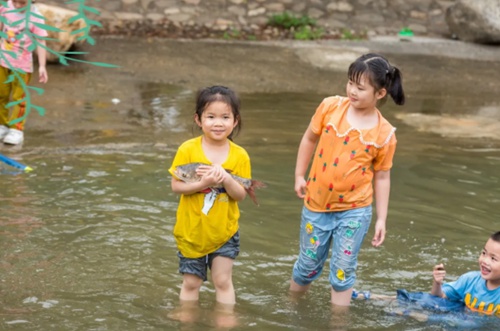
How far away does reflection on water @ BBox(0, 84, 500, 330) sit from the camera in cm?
505

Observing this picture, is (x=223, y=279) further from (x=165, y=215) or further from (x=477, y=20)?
(x=477, y=20)

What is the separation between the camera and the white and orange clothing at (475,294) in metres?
5.03

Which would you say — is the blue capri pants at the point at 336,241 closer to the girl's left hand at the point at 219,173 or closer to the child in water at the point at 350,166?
the child in water at the point at 350,166

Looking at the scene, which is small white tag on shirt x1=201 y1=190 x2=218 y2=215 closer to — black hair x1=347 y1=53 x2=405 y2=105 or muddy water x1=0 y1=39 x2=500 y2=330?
muddy water x1=0 y1=39 x2=500 y2=330

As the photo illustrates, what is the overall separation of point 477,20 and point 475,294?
961 centimetres

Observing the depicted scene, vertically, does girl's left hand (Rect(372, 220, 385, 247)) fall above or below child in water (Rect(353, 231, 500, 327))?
above

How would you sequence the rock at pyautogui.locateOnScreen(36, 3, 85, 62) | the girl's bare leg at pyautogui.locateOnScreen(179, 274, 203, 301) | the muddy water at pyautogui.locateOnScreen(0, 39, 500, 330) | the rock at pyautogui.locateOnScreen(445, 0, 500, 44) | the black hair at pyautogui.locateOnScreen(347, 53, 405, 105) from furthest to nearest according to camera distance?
the rock at pyautogui.locateOnScreen(445, 0, 500, 44), the rock at pyautogui.locateOnScreen(36, 3, 85, 62), the muddy water at pyautogui.locateOnScreen(0, 39, 500, 330), the girl's bare leg at pyautogui.locateOnScreen(179, 274, 203, 301), the black hair at pyautogui.locateOnScreen(347, 53, 405, 105)

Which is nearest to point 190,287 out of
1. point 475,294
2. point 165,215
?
point 475,294

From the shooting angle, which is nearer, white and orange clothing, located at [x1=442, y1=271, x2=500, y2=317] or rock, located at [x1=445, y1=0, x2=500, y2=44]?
white and orange clothing, located at [x1=442, y1=271, x2=500, y2=317]

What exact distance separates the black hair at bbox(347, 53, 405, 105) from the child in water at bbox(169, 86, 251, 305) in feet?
2.16

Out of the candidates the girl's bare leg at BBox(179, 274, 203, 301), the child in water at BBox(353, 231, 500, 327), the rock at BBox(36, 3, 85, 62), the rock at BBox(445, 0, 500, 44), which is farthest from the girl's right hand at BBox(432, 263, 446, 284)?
the rock at BBox(445, 0, 500, 44)

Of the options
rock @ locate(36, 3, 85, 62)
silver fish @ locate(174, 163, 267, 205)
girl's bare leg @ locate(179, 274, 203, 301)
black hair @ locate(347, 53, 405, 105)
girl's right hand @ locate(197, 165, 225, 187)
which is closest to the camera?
girl's right hand @ locate(197, 165, 225, 187)

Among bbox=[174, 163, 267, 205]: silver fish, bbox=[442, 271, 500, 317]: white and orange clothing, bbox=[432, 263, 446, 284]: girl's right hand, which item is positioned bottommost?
bbox=[442, 271, 500, 317]: white and orange clothing

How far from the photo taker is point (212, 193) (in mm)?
4734
